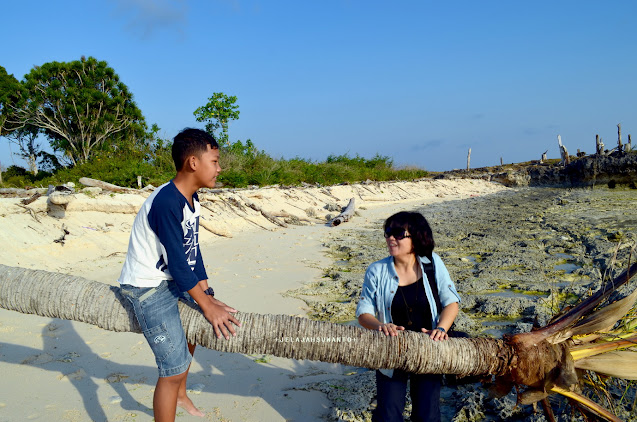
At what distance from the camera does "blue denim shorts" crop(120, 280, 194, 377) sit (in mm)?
2277

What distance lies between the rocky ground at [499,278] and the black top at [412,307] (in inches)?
26.7

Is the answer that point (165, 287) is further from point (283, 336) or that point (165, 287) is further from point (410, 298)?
point (410, 298)

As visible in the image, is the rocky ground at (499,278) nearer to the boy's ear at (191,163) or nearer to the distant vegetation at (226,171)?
the boy's ear at (191,163)

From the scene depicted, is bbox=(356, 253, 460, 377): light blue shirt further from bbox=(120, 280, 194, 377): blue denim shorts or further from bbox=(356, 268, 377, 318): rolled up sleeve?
bbox=(120, 280, 194, 377): blue denim shorts

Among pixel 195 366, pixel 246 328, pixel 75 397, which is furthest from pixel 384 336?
pixel 75 397

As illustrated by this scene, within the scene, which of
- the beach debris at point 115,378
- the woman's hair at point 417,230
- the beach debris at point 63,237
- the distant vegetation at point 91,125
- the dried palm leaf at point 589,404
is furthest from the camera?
the distant vegetation at point 91,125

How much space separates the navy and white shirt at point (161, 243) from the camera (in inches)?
86.7

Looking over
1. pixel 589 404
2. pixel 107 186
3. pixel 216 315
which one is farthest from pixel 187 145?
pixel 107 186

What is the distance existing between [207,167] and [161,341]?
105 cm

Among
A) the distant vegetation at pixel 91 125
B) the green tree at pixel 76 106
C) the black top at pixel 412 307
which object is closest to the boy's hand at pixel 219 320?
the black top at pixel 412 307

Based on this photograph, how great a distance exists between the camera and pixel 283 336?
233 cm

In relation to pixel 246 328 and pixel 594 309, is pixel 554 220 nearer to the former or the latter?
pixel 594 309

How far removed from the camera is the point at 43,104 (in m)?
22.4

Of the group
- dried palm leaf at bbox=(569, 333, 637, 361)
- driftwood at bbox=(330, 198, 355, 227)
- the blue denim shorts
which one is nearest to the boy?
the blue denim shorts
